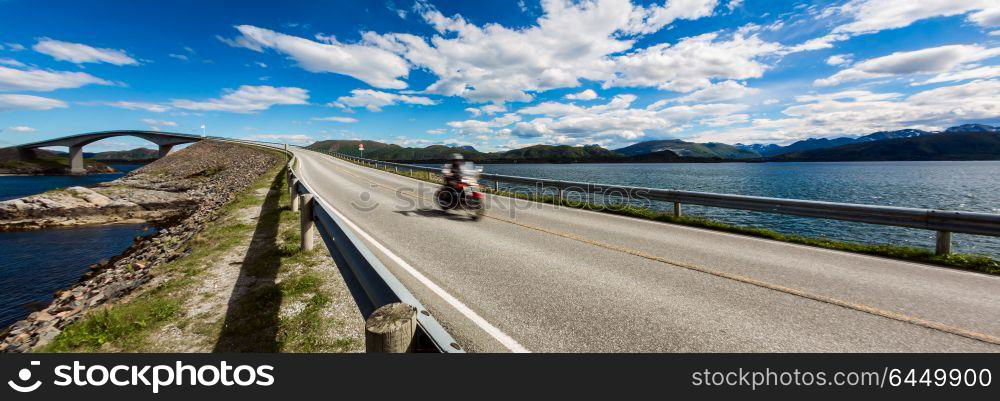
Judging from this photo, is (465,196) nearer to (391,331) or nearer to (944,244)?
(391,331)

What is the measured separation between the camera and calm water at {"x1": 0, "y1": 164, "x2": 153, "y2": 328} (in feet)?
31.1

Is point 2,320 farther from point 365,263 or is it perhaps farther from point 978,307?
point 978,307

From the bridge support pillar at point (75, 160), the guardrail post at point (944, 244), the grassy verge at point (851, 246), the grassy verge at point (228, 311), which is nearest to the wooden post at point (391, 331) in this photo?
the grassy verge at point (228, 311)

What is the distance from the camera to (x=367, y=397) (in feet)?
7.34

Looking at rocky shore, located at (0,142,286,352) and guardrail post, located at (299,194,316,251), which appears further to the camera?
guardrail post, located at (299,194,316,251)

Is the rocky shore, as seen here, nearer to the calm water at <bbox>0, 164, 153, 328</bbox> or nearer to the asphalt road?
the calm water at <bbox>0, 164, 153, 328</bbox>

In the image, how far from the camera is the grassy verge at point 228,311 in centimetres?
387

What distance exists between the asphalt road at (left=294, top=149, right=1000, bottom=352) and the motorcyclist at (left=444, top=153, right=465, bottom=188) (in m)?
3.74

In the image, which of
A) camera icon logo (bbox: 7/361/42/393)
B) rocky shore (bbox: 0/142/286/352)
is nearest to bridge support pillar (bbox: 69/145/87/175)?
rocky shore (bbox: 0/142/286/352)

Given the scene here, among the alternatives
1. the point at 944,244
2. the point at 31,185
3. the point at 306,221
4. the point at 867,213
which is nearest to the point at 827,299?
the point at 944,244

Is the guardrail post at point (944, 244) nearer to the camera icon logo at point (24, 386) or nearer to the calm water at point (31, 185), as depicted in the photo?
the camera icon logo at point (24, 386)

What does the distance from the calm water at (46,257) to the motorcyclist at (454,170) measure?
34.5 feet

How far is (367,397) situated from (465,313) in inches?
89.3

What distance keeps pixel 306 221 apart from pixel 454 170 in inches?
246
